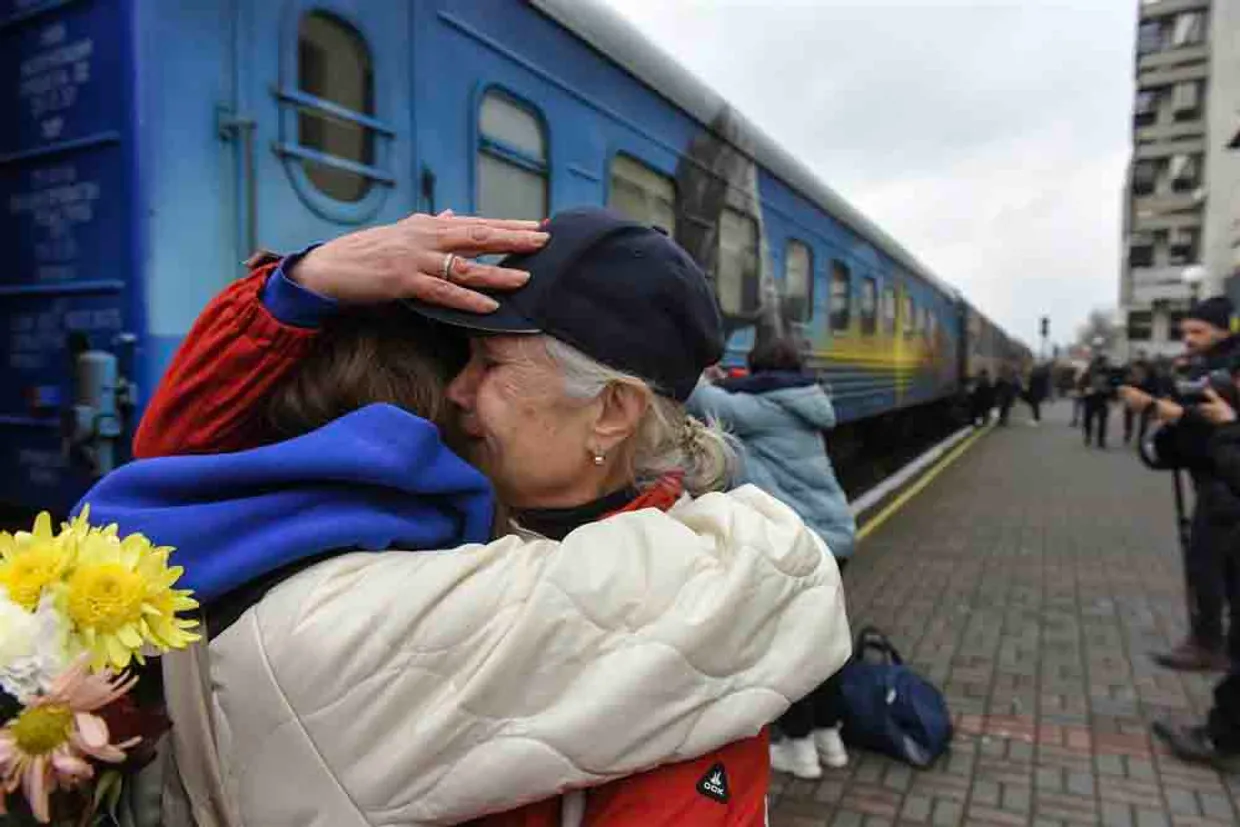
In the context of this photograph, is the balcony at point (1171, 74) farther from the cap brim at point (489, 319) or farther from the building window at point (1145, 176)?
the cap brim at point (489, 319)

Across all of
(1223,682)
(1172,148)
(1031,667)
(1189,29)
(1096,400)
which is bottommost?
(1031,667)

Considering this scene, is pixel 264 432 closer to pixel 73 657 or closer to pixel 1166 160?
pixel 73 657

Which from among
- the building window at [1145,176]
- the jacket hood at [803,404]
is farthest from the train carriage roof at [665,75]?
the building window at [1145,176]

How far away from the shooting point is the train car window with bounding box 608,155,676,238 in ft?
16.2

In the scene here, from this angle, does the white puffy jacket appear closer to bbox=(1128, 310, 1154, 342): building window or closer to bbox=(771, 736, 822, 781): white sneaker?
bbox=(771, 736, 822, 781): white sneaker

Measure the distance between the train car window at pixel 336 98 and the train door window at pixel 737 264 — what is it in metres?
3.00

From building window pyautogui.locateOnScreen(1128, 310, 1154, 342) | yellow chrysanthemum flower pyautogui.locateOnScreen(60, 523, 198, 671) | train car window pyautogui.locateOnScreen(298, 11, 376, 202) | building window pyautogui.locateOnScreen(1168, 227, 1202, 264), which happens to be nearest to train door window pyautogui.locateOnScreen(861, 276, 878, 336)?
train car window pyautogui.locateOnScreen(298, 11, 376, 202)

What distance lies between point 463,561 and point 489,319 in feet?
0.99

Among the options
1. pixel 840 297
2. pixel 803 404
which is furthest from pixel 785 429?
pixel 840 297

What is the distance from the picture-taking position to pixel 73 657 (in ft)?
2.55

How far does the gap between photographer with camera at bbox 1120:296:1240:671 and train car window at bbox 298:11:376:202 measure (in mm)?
3410

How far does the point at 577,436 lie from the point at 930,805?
3.17m

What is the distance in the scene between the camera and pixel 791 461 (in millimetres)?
4285

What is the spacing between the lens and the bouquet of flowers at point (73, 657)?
750 millimetres
